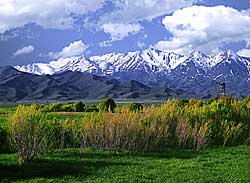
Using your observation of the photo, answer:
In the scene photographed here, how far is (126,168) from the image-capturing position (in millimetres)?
15898

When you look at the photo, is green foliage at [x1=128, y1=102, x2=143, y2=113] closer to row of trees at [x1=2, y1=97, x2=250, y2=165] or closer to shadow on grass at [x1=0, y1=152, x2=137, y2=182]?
row of trees at [x1=2, y1=97, x2=250, y2=165]

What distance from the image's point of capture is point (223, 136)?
26.7 meters

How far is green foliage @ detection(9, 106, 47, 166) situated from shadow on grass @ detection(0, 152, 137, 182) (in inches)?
17.6

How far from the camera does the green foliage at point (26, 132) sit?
54.2 ft

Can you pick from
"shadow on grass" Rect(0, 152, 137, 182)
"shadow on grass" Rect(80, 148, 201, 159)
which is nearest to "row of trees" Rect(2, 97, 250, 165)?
"shadow on grass" Rect(0, 152, 137, 182)

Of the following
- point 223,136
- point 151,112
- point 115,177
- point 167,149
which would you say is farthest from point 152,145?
point 115,177

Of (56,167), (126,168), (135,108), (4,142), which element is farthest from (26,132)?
(135,108)

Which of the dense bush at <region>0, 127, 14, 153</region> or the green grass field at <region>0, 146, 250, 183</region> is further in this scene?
the dense bush at <region>0, 127, 14, 153</region>

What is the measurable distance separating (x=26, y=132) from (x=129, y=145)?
5.89 metres

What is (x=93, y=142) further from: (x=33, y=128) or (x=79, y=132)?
(x=33, y=128)

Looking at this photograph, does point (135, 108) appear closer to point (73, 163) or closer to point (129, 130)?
point (129, 130)

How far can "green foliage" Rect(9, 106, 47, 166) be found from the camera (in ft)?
54.2

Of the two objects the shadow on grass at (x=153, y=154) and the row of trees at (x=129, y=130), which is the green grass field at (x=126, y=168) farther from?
the row of trees at (x=129, y=130)

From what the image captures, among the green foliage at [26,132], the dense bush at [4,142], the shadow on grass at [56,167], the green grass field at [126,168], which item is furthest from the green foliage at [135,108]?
the green foliage at [26,132]
